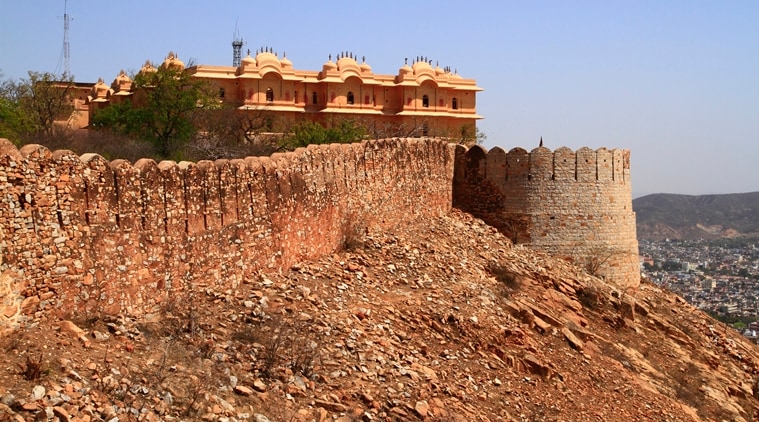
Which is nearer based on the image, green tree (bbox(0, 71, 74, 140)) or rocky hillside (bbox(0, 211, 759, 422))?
rocky hillside (bbox(0, 211, 759, 422))

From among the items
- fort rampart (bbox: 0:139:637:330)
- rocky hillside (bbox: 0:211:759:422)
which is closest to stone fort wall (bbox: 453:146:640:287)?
fort rampart (bbox: 0:139:637:330)

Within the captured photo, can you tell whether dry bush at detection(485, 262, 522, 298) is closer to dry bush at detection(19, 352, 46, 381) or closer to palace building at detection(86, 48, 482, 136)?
dry bush at detection(19, 352, 46, 381)

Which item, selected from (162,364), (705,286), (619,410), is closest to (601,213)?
(619,410)

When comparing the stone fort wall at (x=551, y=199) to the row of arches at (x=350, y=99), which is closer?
the stone fort wall at (x=551, y=199)

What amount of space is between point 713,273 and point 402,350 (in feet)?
214

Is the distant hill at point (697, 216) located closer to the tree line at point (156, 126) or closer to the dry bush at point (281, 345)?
the tree line at point (156, 126)

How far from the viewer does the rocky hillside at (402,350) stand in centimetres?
752

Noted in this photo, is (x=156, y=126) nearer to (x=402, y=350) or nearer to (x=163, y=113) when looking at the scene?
(x=163, y=113)

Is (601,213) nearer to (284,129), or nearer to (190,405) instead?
(190,405)

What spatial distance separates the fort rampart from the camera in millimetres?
7824

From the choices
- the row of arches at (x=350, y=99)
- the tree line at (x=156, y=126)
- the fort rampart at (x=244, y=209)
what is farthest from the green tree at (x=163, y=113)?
the row of arches at (x=350, y=99)

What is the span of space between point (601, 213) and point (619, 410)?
21.7 feet

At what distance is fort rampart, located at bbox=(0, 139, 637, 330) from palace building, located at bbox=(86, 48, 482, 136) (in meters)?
Result: 16.6

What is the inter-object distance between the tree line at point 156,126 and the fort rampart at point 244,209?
4.83 meters
